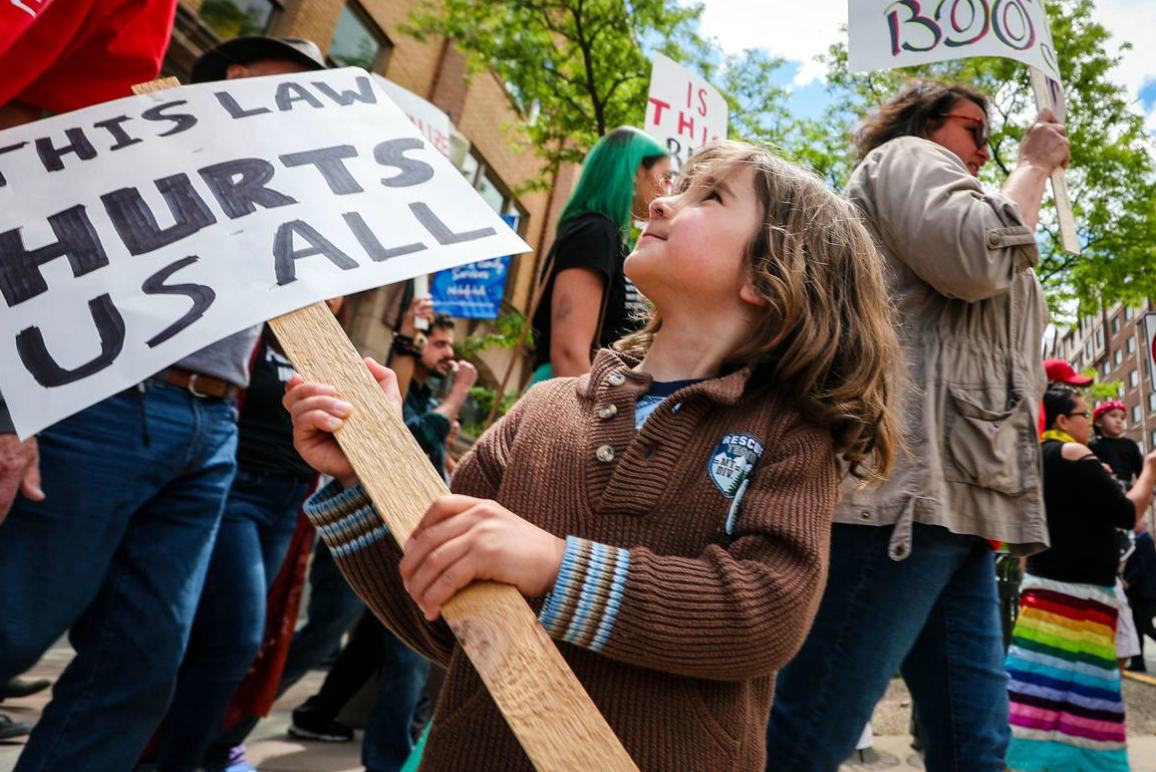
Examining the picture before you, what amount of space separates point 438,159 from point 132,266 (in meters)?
0.45

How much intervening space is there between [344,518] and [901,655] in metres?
1.18

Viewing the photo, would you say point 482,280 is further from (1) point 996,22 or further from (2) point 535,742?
(2) point 535,742

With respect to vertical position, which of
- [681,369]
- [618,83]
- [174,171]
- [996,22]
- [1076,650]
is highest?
→ [618,83]

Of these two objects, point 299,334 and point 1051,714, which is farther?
point 1051,714

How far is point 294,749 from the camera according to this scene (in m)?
3.48

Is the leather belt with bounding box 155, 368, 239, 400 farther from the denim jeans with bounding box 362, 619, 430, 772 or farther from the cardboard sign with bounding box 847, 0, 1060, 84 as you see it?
the cardboard sign with bounding box 847, 0, 1060, 84

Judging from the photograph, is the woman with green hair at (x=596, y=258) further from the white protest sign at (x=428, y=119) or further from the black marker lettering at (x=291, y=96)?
the white protest sign at (x=428, y=119)

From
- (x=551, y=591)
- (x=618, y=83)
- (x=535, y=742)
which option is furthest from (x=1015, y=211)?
(x=618, y=83)

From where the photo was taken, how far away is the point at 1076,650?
11.7 ft

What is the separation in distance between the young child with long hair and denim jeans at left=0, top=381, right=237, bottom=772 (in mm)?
918

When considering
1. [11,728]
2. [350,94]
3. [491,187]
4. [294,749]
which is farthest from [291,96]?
[491,187]

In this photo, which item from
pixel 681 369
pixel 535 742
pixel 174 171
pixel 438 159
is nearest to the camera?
pixel 535 742

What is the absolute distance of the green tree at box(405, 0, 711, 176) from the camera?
10562mm

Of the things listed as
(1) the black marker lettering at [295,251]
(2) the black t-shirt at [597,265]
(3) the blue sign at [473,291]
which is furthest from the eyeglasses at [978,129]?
(3) the blue sign at [473,291]
